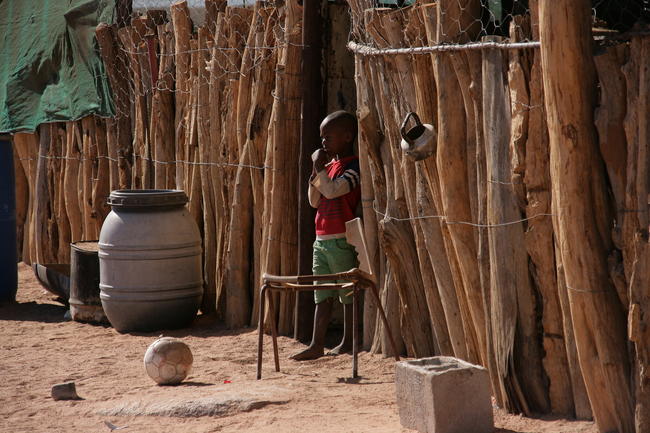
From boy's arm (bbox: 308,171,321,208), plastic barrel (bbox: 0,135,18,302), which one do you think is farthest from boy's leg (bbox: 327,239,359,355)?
plastic barrel (bbox: 0,135,18,302)

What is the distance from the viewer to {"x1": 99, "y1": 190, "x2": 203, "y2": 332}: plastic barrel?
776 cm

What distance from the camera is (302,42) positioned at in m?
6.99

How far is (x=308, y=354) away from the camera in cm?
657

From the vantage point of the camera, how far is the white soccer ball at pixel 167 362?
19.5ft

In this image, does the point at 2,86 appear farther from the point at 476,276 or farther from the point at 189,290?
the point at 476,276

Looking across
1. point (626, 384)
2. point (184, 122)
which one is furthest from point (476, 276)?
point (184, 122)

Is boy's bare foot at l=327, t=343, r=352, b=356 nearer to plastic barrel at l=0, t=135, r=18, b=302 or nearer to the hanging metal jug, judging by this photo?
the hanging metal jug

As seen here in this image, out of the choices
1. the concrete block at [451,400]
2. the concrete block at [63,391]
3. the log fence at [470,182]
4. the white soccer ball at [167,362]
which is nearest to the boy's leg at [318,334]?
the log fence at [470,182]

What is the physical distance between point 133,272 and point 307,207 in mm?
1620

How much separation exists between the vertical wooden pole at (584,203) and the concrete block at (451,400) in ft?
1.68

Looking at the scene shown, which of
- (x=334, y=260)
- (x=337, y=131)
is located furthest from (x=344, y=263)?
(x=337, y=131)

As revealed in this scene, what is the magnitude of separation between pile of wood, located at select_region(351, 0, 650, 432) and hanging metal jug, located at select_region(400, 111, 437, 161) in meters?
0.05

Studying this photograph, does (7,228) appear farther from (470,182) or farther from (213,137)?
(470,182)

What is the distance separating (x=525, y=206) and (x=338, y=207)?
2.06 metres
